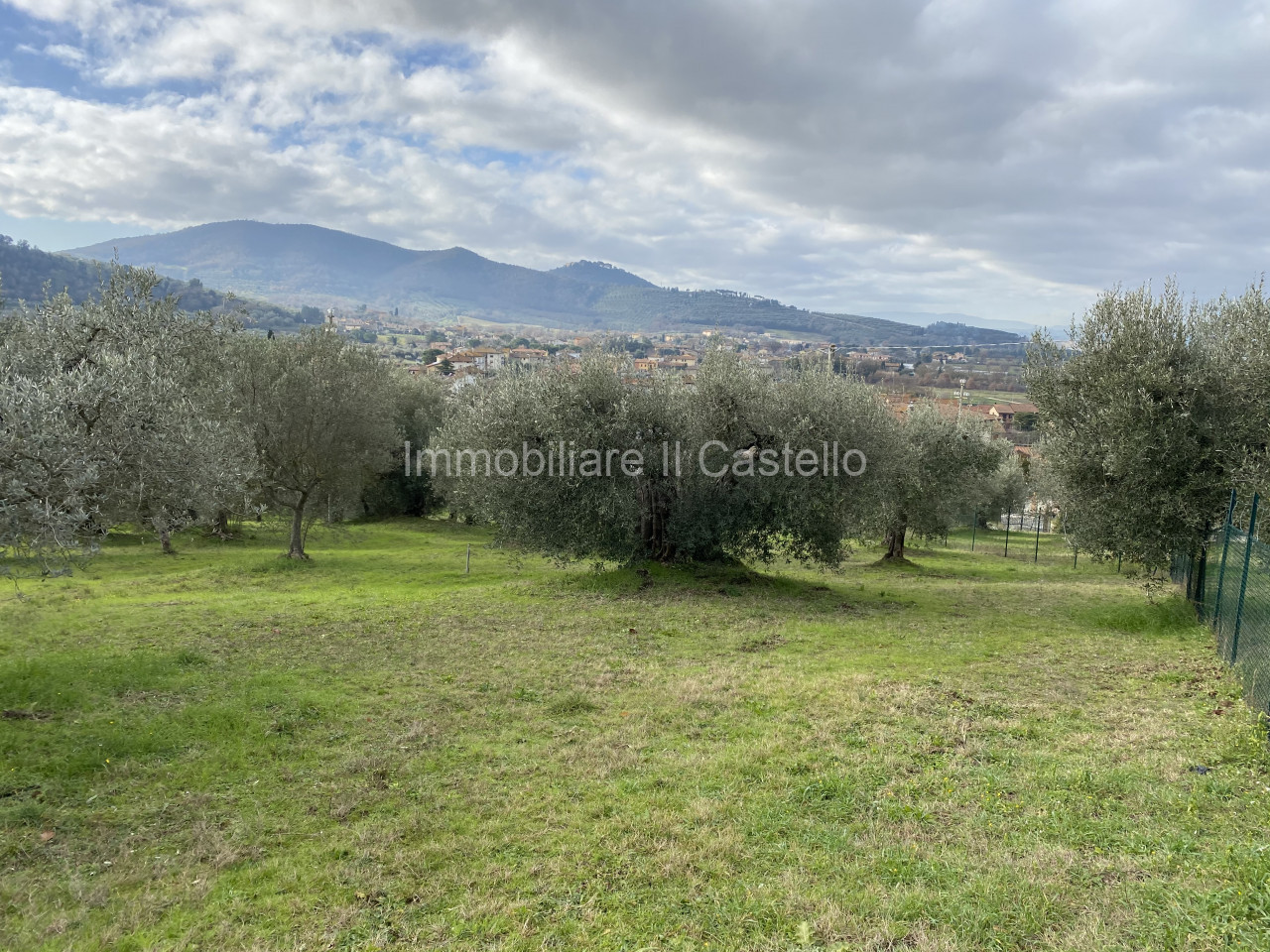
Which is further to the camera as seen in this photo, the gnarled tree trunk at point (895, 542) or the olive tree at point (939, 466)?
the gnarled tree trunk at point (895, 542)

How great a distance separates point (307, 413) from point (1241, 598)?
26446 millimetres

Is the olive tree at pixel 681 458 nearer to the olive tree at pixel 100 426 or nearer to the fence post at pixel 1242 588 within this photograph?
the olive tree at pixel 100 426

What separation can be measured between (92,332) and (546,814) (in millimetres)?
10234

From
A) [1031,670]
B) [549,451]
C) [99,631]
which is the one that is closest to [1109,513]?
[1031,670]

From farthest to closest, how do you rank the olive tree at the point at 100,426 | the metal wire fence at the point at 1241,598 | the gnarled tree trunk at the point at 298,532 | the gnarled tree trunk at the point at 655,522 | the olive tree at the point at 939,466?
→ the olive tree at the point at 939,466, the gnarled tree trunk at the point at 298,532, the gnarled tree trunk at the point at 655,522, the metal wire fence at the point at 1241,598, the olive tree at the point at 100,426

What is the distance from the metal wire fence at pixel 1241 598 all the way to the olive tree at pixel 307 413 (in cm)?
2598

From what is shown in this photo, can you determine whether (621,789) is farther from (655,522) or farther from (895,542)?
(895,542)

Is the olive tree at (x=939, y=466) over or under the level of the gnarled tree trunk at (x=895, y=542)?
over

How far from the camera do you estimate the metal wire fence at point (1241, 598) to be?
30.5 ft

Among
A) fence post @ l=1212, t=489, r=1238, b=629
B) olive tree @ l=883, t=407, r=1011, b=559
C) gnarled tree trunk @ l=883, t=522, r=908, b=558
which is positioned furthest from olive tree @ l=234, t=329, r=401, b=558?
fence post @ l=1212, t=489, r=1238, b=629

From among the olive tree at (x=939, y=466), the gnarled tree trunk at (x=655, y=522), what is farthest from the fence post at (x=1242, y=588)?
the olive tree at (x=939, y=466)

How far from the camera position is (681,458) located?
20.8 metres

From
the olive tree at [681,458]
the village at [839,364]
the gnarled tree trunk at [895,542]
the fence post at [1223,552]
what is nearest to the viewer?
the fence post at [1223,552]

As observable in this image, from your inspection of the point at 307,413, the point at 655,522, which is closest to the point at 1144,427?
the point at 655,522
